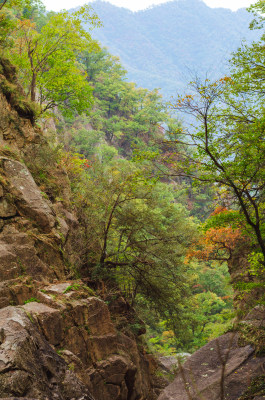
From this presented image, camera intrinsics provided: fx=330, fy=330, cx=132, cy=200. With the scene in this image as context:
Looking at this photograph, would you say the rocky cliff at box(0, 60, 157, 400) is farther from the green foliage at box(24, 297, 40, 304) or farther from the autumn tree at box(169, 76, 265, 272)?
the autumn tree at box(169, 76, 265, 272)

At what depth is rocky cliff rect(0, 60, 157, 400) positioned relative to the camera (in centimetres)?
451

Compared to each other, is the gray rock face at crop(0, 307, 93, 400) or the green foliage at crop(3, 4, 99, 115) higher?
the green foliage at crop(3, 4, 99, 115)

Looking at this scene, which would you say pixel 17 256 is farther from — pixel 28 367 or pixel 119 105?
pixel 119 105

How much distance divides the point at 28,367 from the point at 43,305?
9.97 ft

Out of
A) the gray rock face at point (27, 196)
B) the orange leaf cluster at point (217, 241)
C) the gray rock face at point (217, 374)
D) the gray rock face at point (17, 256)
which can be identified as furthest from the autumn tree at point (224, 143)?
the orange leaf cluster at point (217, 241)

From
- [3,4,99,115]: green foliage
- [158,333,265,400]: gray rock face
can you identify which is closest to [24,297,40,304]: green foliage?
[158,333,265,400]: gray rock face

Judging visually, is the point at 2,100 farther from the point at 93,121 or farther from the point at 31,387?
the point at 93,121

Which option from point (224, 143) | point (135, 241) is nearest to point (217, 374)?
point (135, 241)

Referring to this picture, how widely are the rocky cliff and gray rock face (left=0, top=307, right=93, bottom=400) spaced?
0.01m

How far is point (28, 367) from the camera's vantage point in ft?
13.6

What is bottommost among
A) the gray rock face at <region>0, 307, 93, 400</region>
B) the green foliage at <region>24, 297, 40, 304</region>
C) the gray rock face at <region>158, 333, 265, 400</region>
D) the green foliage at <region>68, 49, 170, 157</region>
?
the gray rock face at <region>158, 333, 265, 400</region>

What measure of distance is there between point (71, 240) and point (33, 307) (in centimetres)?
558

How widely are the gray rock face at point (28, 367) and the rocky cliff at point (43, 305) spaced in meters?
0.01

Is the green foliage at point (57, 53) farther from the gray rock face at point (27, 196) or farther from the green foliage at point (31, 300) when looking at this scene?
the green foliage at point (31, 300)
